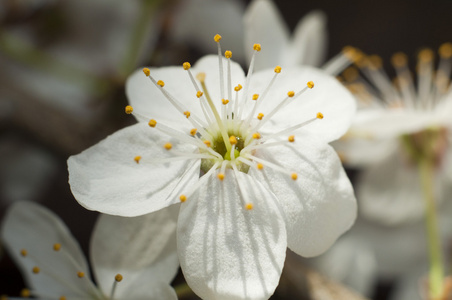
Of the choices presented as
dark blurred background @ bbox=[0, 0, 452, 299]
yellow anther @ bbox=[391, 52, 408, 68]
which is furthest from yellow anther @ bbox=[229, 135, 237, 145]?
yellow anther @ bbox=[391, 52, 408, 68]

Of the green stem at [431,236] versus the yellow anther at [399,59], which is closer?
the green stem at [431,236]

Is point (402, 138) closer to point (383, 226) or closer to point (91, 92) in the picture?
point (383, 226)

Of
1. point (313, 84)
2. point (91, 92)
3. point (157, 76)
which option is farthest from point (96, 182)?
point (91, 92)

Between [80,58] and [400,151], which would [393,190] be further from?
[80,58]

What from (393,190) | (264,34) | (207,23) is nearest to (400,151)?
(393,190)

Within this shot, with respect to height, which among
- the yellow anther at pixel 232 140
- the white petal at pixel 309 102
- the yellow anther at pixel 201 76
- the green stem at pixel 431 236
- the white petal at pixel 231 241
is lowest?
the green stem at pixel 431 236

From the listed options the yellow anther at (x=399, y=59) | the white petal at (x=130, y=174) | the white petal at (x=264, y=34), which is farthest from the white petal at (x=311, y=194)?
the yellow anther at (x=399, y=59)

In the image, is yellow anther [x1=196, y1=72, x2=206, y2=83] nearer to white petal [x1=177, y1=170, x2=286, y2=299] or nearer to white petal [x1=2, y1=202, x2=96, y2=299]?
white petal [x1=177, y1=170, x2=286, y2=299]

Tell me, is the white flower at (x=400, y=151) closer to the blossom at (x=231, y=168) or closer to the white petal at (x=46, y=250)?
the blossom at (x=231, y=168)
